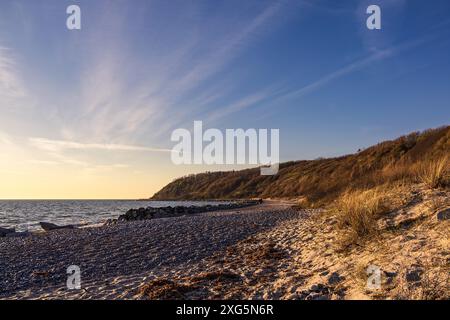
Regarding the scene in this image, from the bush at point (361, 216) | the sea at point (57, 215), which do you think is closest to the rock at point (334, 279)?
the bush at point (361, 216)

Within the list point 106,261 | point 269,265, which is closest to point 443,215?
point 269,265

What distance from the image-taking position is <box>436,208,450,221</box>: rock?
746 centimetres

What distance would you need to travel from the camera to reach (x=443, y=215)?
7.58m

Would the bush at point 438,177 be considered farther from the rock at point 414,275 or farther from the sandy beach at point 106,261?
the sandy beach at point 106,261

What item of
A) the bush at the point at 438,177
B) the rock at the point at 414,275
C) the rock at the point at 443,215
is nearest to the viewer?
the rock at the point at 414,275

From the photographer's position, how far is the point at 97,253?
11.7 metres

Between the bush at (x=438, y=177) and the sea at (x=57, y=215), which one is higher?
the bush at (x=438, y=177)

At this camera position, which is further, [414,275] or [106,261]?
[106,261]

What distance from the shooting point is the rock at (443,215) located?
7463 millimetres

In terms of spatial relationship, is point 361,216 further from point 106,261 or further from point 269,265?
point 106,261

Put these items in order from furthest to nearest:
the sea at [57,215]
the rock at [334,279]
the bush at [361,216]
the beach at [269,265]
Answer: the sea at [57,215] < the bush at [361,216] < the rock at [334,279] < the beach at [269,265]

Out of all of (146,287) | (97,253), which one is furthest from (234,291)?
(97,253)

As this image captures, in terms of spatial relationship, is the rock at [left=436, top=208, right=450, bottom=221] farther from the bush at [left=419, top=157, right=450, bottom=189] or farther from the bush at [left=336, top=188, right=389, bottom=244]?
the bush at [left=419, top=157, right=450, bottom=189]
